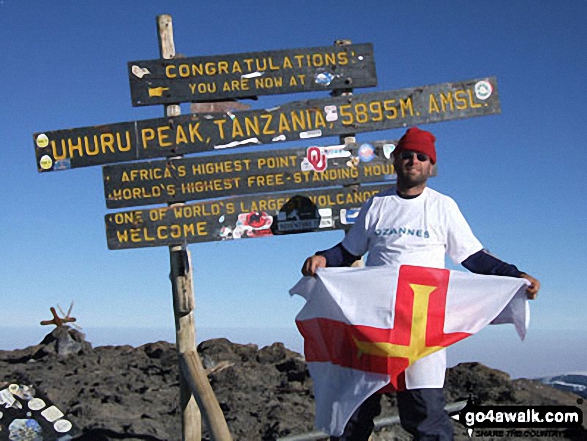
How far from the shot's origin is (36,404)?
8.01 metres

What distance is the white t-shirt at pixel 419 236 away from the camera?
15.4 ft

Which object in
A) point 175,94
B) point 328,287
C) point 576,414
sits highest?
point 175,94

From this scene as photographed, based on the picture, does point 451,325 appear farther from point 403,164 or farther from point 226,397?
point 226,397

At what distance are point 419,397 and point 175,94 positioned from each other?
3853 mm

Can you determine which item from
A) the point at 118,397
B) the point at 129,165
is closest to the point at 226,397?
the point at 118,397

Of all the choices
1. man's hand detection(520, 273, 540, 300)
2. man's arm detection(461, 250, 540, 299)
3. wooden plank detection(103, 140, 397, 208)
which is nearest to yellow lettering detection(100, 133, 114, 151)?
wooden plank detection(103, 140, 397, 208)

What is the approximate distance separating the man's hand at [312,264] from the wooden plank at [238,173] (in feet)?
6.18

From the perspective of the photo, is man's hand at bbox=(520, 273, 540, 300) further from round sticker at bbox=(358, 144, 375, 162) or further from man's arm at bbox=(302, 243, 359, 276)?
round sticker at bbox=(358, 144, 375, 162)

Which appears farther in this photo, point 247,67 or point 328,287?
point 247,67

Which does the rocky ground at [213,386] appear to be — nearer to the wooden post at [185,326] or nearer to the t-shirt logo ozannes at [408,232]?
the wooden post at [185,326]

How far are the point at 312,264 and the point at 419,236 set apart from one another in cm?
79

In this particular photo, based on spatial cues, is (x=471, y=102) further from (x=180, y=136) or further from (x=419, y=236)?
(x=180, y=136)

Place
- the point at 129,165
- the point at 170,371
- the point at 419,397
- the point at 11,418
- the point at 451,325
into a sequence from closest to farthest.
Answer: the point at 419,397
the point at 451,325
the point at 129,165
the point at 11,418
the point at 170,371

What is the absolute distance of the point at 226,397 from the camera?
25.9 feet
